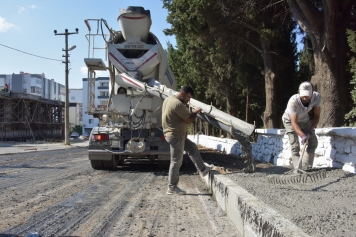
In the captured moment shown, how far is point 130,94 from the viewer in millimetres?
9406

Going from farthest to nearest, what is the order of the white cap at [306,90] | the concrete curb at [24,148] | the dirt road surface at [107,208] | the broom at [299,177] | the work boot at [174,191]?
the concrete curb at [24,148], the work boot at [174,191], the white cap at [306,90], the broom at [299,177], the dirt road surface at [107,208]

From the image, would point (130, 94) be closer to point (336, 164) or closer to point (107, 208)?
point (107, 208)

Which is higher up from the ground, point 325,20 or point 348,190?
point 325,20

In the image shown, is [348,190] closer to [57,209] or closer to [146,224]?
[146,224]

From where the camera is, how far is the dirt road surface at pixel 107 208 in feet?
13.6

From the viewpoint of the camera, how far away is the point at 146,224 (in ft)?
14.4

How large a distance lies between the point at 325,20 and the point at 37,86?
77317 mm

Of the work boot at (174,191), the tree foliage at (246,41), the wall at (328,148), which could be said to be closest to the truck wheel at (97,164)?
the work boot at (174,191)

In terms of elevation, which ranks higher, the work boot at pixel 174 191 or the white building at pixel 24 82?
the white building at pixel 24 82

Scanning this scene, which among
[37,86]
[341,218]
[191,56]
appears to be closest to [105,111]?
[341,218]

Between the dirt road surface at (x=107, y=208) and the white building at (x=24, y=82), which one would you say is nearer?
the dirt road surface at (x=107, y=208)

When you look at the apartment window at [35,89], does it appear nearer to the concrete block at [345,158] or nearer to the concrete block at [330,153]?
the concrete block at [330,153]

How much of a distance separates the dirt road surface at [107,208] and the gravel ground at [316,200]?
64 cm


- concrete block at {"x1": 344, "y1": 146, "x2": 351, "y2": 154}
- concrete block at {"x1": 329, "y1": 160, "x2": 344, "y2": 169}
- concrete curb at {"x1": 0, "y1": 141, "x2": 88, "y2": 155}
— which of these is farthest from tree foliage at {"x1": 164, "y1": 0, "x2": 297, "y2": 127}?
concrete curb at {"x1": 0, "y1": 141, "x2": 88, "y2": 155}
